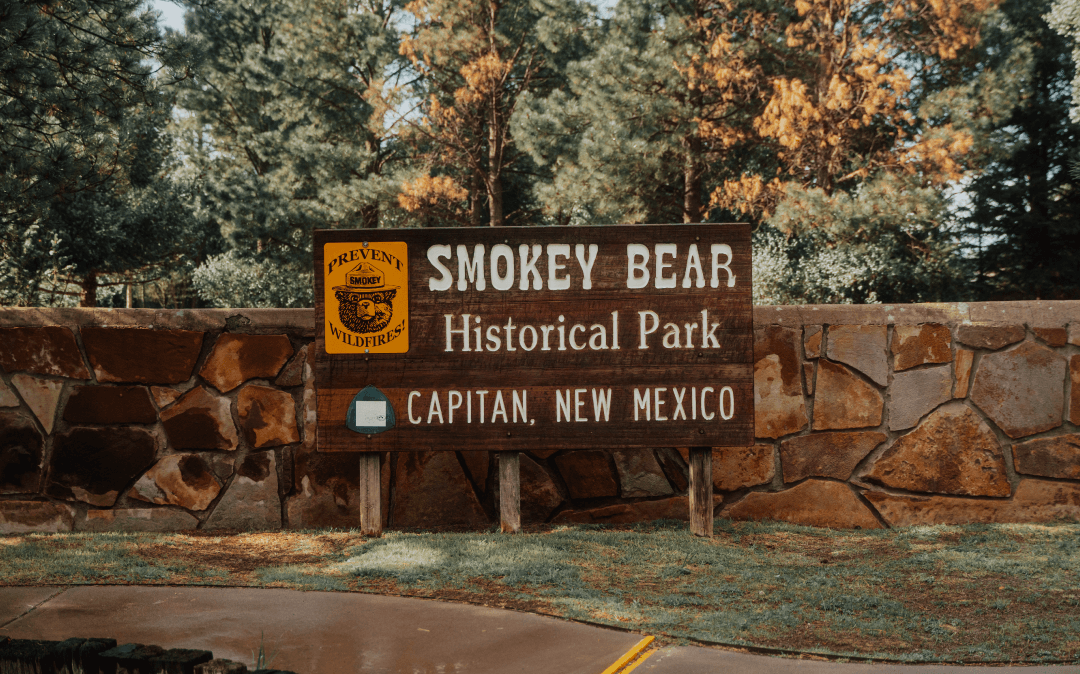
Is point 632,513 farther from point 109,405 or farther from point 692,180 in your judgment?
point 692,180

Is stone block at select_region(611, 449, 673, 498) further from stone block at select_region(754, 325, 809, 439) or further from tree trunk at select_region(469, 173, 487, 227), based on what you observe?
tree trunk at select_region(469, 173, 487, 227)

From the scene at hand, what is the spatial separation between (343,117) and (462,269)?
2019 centimetres

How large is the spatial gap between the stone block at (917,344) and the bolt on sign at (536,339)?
112cm

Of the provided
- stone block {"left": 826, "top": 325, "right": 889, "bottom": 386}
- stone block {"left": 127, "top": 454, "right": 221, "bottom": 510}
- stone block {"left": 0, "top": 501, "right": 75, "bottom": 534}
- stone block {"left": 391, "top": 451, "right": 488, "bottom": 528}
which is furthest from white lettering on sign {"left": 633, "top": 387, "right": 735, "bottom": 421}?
stone block {"left": 0, "top": 501, "right": 75, "bottom": 534}

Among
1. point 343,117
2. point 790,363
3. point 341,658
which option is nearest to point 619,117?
point 343,117

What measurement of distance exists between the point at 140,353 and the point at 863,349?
448 cm

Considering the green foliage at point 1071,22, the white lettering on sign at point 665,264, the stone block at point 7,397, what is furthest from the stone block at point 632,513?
the green foliage at point 1071,22

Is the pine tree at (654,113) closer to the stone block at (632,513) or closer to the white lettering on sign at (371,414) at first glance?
the stone block at (632,513)

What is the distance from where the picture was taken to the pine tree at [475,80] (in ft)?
62.4

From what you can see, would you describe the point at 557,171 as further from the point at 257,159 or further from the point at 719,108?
the point at 257,159

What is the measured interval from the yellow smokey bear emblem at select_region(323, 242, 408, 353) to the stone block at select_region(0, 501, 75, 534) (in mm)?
1966

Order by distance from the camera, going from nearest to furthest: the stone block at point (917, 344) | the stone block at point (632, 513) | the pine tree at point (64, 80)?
the stone block at point (917, 344), the stone block at point (632, 513), the pine tree at point (64, 80)

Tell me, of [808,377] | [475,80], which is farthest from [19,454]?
[475,80]

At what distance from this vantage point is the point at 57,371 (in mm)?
5344
